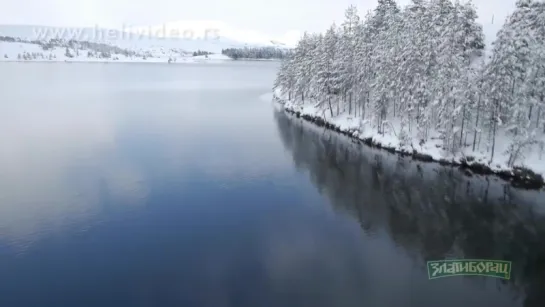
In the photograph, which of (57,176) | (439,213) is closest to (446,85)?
(439,213)

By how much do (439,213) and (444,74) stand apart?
1810cm

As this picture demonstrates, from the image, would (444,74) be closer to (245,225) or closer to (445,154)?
(445,154)

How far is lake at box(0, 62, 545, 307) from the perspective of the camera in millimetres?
21609

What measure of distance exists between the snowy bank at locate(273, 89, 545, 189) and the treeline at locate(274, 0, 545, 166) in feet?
2.77

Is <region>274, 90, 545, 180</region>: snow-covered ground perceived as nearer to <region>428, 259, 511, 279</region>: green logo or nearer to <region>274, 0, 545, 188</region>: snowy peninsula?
<region>274, 0, 545, 188</region>: snowy peninsula

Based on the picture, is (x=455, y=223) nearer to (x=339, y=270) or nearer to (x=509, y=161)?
(x=339, y=270)

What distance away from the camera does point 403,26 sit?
176 ft

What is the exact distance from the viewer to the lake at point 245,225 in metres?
21.6

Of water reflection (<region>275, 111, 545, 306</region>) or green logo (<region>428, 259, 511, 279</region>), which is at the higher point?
water reflection (<region>275, 111, 545, 306</region>)

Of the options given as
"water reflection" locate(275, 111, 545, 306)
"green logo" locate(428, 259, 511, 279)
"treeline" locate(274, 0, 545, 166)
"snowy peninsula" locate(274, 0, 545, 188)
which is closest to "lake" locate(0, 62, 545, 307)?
"water reflection" locate(275, 111, 545, 306)

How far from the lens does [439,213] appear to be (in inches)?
1266

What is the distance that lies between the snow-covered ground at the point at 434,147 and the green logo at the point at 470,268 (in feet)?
59.9

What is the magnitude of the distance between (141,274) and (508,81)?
3716cm

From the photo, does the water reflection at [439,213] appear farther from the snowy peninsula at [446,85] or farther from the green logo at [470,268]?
the snowy peninsula at [446,85]
